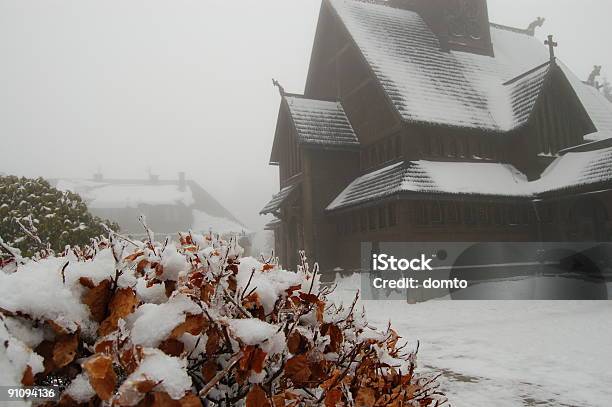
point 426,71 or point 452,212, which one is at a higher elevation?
point 426,71

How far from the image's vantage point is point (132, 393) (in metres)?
1.02

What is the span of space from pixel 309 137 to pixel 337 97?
3.61 metres

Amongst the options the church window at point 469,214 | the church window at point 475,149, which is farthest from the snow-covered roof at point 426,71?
the church window at point 469,214

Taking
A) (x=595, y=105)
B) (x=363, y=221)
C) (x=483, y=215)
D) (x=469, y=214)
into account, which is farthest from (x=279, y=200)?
(x=595, y=105)

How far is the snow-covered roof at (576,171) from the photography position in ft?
49.4

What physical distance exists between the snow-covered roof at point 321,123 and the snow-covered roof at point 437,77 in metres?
3.34

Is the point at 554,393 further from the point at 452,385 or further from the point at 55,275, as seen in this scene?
the point at 55,275

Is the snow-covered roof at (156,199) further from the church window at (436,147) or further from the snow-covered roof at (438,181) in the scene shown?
the church window at (436,147)

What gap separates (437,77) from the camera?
1884 centimetres

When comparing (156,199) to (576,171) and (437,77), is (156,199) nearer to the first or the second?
(437,77)

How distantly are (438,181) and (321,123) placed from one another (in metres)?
6.58

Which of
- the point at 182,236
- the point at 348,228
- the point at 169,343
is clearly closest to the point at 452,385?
the point at 182,236

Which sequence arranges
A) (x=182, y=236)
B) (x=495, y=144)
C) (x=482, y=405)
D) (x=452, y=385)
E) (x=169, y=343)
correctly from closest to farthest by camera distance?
1. (x=169, y=343)
2. (x=182, y=236)
3. (x=482, y=405)
4. (x=452, y=385)
5. (x=495, y=144)

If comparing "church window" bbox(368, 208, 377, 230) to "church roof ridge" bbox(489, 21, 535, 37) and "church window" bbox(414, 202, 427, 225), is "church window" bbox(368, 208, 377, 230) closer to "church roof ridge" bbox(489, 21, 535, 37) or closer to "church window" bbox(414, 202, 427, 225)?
"church window" bbox(414, 202, 427, 225)
